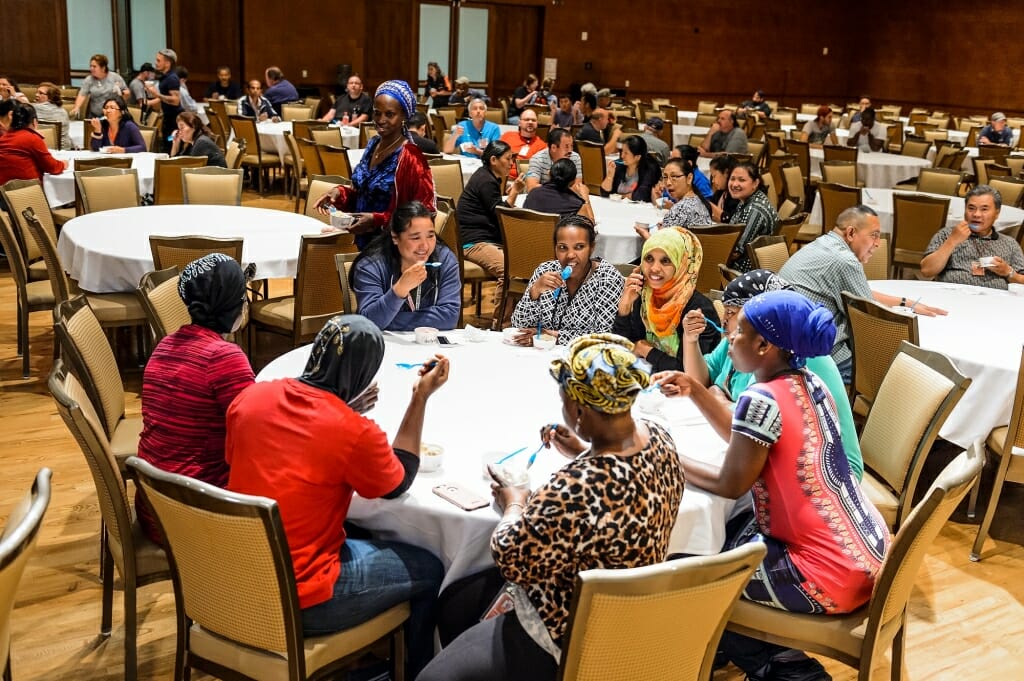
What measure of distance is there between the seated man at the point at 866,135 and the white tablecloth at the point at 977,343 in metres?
8.33

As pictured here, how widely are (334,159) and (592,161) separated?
2.87m

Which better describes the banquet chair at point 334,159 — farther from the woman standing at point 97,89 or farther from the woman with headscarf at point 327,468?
the woman with headscarf at point 327,468

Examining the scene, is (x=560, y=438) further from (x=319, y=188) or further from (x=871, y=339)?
(x=319, y=188)

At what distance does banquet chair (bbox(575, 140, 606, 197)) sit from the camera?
9.91m

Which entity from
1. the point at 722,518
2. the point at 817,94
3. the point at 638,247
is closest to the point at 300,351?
the point at 722,518

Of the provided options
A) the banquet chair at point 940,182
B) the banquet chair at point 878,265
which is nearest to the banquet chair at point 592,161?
the banquet chair at point 940,182

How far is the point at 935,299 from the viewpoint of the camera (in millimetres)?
5004

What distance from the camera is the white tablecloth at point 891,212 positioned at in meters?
7.62

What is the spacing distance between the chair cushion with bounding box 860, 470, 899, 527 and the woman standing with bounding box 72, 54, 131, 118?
10.5 meters

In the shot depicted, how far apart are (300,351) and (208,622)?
1.36m

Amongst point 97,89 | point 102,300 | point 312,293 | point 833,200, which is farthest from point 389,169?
point 97,89

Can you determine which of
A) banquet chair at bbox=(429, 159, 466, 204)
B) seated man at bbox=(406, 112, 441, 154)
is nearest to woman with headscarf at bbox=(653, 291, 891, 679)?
banquet chair at bbox=(429, 159, 466, 204)

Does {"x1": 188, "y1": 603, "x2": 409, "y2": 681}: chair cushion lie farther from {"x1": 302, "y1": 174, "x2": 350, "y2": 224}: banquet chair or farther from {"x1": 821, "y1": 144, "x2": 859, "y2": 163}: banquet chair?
{"x1": 821, "y1": 144, "x2": 859, "y2": 163}: banquet chair

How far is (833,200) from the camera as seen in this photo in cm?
805
